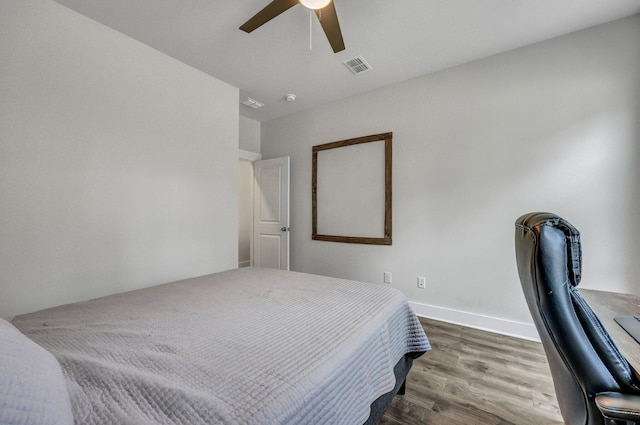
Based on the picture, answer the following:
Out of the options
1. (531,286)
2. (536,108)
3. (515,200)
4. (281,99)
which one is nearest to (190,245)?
(281,99)

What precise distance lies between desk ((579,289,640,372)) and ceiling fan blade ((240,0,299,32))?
2.20m

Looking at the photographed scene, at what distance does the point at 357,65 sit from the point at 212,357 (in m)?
2.91

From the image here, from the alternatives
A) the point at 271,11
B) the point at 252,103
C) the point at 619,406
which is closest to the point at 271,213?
A: the point at 252,103

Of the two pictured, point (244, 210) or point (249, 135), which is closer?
point (249, 135)

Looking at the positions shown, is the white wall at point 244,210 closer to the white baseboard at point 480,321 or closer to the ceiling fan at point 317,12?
the white baseboard at point 480,321

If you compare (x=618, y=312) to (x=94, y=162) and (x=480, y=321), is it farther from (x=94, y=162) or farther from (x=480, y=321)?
(x=94, y=162)

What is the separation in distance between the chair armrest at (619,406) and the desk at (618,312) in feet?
0.26

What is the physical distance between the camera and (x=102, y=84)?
7.32 ft

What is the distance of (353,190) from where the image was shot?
347 cm

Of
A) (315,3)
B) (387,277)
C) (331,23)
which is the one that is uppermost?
(315,3)

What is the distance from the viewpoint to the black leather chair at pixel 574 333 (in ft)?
2.13

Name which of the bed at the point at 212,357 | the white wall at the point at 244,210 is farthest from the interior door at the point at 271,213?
the bed at the point at 212,357

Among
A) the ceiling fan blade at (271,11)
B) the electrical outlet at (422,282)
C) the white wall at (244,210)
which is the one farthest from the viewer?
the white wall at (244,210)

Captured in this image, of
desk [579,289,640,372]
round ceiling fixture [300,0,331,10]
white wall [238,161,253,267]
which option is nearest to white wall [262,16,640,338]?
desk [579,289,640,372]
